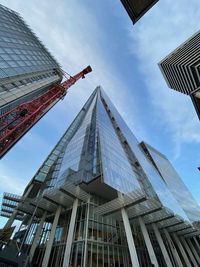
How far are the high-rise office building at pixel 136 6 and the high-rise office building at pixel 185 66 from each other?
32.0 m

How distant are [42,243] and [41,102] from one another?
3561cm

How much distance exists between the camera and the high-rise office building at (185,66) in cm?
3672

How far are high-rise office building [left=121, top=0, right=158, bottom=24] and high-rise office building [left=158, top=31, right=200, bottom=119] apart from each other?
3199cm

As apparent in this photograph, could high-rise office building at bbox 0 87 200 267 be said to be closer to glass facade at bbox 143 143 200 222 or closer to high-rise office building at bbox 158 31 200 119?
glass facade at bbox 143 143 200 222

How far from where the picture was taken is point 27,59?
3522cm

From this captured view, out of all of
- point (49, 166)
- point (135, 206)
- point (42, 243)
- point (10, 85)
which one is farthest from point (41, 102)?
point (135, 206)

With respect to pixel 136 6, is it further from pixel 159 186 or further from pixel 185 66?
pixel 159 186

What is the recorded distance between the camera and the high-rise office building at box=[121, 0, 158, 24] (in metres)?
7.91

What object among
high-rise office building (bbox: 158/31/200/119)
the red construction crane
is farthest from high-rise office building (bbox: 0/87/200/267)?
high-rise office building (bbox: 158/31/200/119)

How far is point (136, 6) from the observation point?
8.11m

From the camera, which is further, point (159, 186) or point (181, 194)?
point (181, 194)

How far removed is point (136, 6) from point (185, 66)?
3878cm

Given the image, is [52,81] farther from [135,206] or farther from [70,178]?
[135,206]

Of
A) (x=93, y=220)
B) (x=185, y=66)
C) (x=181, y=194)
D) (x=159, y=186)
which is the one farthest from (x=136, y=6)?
(x=181, y=194)
